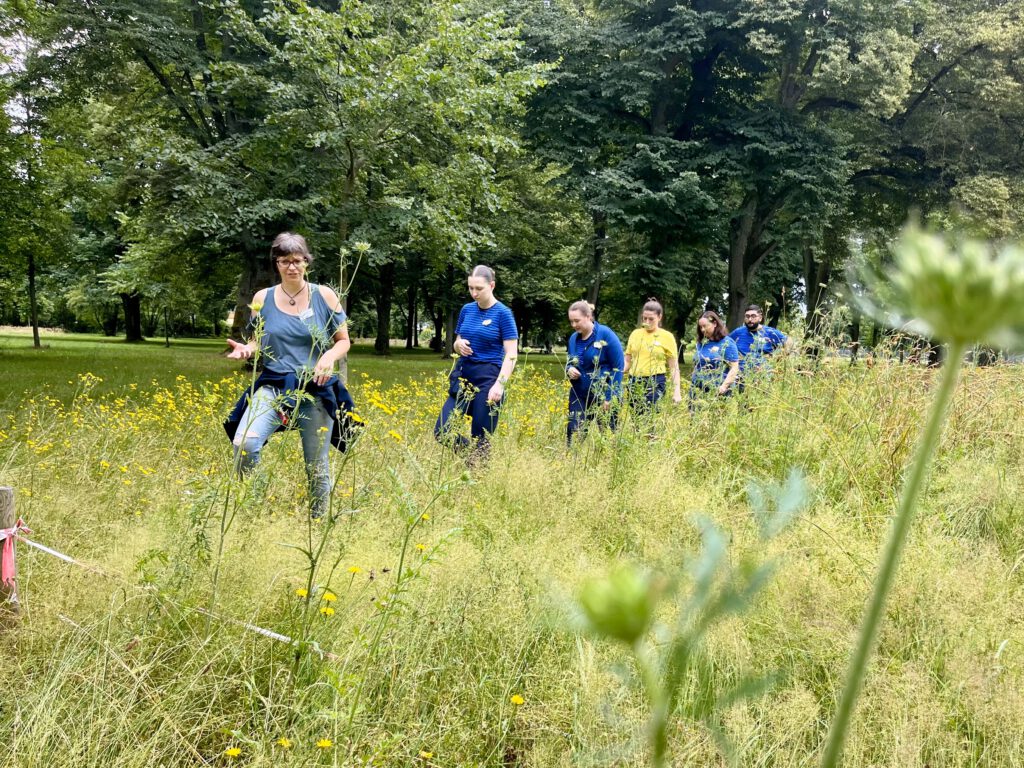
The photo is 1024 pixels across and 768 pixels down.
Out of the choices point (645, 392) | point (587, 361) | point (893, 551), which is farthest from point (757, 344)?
point (893, 551)

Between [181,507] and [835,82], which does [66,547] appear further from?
[835,82]

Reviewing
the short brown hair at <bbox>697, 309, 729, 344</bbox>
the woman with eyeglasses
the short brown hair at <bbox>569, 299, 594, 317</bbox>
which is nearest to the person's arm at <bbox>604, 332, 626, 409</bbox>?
the short brown hair at <bbox>569, 299, 594, 317</bbox>

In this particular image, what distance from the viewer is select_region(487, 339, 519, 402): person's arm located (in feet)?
17.0

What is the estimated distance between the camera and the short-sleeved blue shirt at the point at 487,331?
5.48 m

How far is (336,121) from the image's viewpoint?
11.3 metres

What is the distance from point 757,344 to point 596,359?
1641 mm

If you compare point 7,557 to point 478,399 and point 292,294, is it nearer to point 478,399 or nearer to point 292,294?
point 292,294

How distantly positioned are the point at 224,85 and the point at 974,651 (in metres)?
13.8

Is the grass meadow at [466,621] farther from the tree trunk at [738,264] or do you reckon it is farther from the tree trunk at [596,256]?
the tree trunk at [738,264]

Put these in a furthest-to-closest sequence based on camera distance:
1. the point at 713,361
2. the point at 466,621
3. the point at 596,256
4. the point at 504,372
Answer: the point at 596,256
the point at 713,361
the point at 504,372
the point at 466,621

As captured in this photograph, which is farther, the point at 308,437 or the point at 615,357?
the point at 615,357

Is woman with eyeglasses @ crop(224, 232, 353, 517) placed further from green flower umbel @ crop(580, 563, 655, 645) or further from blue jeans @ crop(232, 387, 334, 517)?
green flower umbel @ crop(580, 563, 655, 645)

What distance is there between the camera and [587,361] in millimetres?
6207

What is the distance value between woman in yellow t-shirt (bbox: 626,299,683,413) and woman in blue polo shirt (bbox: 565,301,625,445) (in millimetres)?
249
